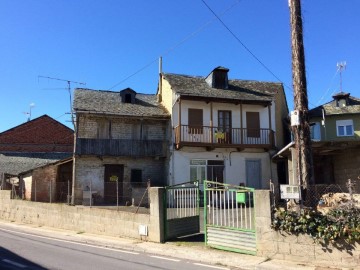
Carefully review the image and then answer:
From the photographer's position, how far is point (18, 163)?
115 ft

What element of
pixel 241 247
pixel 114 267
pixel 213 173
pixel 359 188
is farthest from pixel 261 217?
pixel 213 173

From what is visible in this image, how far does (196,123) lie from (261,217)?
54.5 feet

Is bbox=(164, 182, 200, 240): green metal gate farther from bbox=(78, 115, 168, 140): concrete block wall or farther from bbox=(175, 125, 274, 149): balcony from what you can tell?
bbox=(78, 115, 168, 140): concrete block wall

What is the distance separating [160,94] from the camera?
30.1 metres

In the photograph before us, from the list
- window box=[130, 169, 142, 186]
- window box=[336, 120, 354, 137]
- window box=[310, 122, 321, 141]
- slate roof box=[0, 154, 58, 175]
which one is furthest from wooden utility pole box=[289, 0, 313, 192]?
slate roof box=[0, 154, 58, 175]

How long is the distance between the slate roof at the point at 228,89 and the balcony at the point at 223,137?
228 cm

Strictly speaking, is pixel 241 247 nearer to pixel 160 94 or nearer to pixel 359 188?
pixel 359 188

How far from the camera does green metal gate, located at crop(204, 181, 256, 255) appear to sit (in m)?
10.0

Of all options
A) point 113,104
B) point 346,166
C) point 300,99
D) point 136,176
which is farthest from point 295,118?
Result: point 113,104

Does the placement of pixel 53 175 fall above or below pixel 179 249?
above

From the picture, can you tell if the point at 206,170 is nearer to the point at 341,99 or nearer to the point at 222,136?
Result: the point at 222,136

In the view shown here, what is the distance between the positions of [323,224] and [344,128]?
79.0ft

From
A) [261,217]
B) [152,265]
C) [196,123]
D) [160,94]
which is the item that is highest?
[160,94]

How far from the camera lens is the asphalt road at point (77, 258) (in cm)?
900
